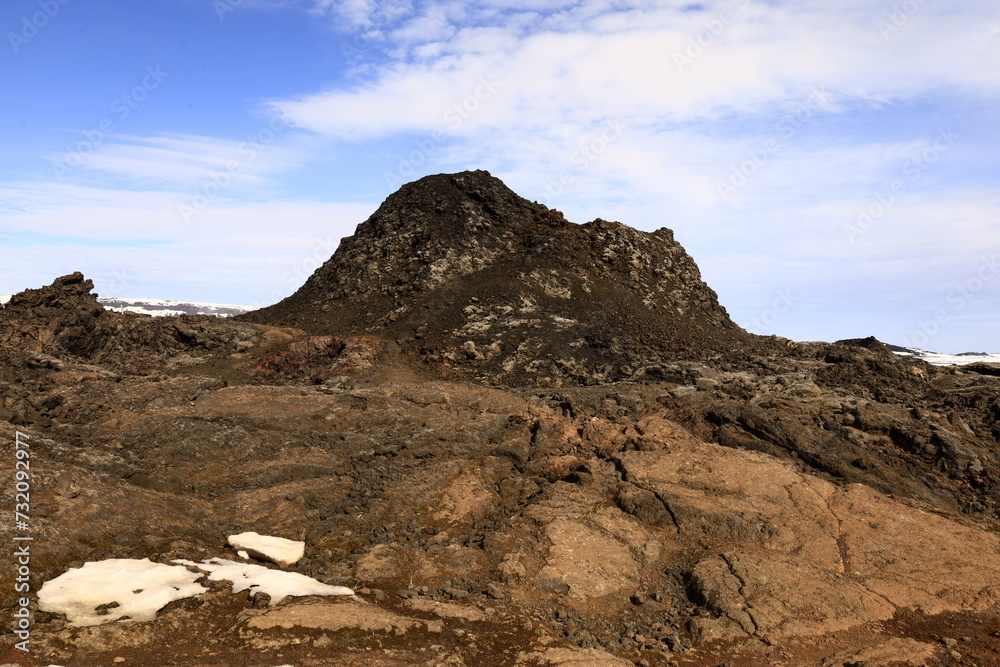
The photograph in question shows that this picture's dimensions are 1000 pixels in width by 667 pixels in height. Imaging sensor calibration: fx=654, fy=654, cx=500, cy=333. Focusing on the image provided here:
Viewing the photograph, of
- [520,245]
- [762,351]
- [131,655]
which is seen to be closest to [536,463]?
[131,655]

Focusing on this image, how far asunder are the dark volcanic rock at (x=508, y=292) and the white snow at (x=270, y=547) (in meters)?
11.8

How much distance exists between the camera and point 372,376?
20203mm

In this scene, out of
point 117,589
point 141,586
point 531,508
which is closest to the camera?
point 117,589

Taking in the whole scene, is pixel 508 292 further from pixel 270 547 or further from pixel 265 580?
pixel 265 580

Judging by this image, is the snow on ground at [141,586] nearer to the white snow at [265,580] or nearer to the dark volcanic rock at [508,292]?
the white snow at [265,580]

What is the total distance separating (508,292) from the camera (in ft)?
82.7

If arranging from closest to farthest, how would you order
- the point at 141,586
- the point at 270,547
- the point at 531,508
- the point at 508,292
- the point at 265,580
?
the point at 141,586 → the point at 265,580 → the point at 270,547 → the point at 531,508 → the point at 508,292

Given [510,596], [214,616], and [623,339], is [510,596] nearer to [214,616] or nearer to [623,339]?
[214,616]

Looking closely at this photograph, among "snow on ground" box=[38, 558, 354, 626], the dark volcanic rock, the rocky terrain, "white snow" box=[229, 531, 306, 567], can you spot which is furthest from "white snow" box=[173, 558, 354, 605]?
the dark volcanic rock

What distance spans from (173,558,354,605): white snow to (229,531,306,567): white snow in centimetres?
53

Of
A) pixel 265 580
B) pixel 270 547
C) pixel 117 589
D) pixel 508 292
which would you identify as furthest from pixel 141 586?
pixel 508 292

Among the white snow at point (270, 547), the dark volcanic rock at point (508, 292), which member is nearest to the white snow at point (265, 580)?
the white snow at point (270, 547)

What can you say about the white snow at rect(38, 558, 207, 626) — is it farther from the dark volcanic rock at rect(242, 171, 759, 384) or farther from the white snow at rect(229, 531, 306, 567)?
the dark volcanic rock at rect(242, 171, 759, 384)

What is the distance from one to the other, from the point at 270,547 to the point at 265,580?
1272 millimetres
